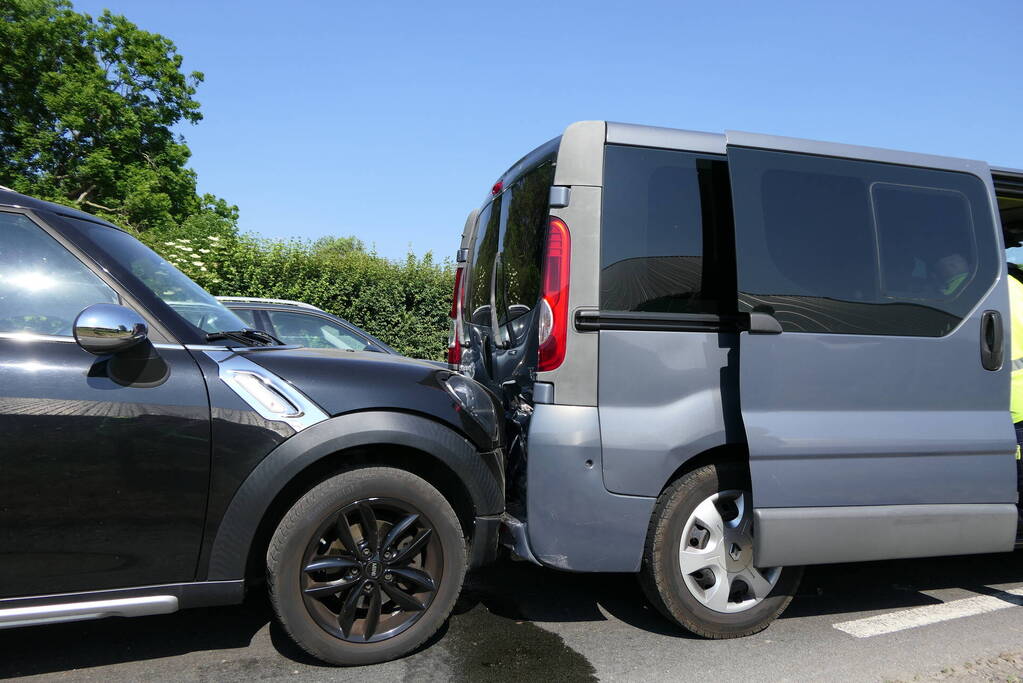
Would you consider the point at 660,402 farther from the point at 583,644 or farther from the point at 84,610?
the point at 84,610

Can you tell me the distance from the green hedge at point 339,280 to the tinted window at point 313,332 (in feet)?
16.9

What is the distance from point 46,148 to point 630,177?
29641mm

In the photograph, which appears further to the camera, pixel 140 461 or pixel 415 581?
pixel 415 581

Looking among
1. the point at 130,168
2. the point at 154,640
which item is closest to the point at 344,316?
the point at 154,640

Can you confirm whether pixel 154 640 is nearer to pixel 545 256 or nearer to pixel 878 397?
pixel 545 256

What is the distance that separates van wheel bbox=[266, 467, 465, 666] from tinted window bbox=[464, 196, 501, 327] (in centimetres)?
136

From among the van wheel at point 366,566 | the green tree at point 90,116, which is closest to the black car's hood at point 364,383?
the van wheel at point 366,566

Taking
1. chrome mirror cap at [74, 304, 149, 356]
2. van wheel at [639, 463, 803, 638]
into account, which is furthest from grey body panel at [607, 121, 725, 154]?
chrome mirror cap at [74, 304, 149, 356]

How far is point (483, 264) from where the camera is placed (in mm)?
4273

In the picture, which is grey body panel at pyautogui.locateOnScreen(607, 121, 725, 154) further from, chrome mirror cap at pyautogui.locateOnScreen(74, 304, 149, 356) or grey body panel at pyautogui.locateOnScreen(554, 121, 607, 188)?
chrome mirror cap at pyautogui.locateOnScreen(74, 304, 149, 356)

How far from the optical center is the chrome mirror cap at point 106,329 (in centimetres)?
256

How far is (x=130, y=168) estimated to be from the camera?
93.3 ft

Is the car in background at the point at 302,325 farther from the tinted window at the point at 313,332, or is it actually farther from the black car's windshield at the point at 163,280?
the black car's windshield at the point at 163,280

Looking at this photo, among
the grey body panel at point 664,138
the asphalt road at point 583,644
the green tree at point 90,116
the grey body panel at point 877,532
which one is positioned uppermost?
the green tree at point 90,116
